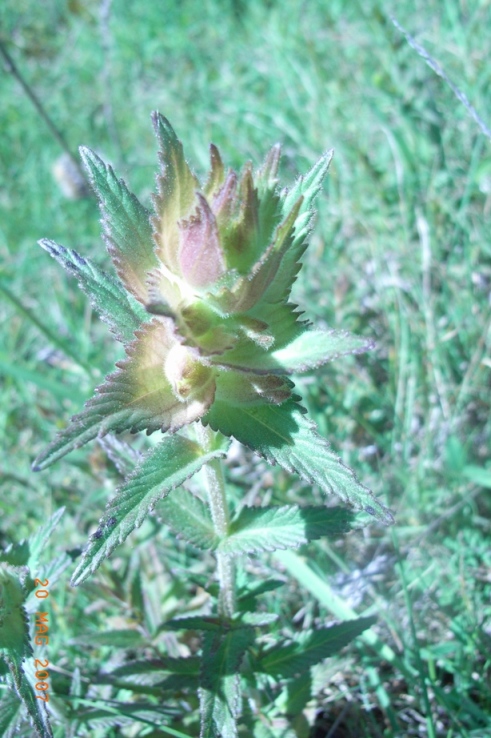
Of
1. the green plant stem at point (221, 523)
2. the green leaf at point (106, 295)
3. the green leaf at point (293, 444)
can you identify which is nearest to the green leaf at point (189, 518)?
the green plant stem at point (221, 523)

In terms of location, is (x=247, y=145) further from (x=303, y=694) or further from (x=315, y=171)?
(x=303, y=694)

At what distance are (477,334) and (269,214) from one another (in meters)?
1.58

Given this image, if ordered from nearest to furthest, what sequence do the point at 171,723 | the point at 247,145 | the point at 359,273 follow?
the point at 171,723 → the point at 359,273 → the point at 247,145

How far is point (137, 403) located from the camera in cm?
127

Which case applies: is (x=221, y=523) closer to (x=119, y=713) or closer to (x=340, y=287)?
(x=119, y=713)

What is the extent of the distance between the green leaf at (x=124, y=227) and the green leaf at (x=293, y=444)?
0.93ft

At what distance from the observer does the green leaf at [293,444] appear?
1.21 meters

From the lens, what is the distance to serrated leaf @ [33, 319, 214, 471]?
120 centimetres

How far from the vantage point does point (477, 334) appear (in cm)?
259

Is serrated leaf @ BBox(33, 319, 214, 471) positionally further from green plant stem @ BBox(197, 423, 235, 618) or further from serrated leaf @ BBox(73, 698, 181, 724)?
serrated leaf @ BBox(73, 698, 181, 724)

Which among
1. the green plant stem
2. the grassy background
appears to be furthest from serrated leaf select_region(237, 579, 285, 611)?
the grassy background

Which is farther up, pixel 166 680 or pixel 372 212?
pixel 372 212

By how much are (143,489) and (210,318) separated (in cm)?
33

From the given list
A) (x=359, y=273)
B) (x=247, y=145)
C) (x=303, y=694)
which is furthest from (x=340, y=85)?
(x=303, y=694)
